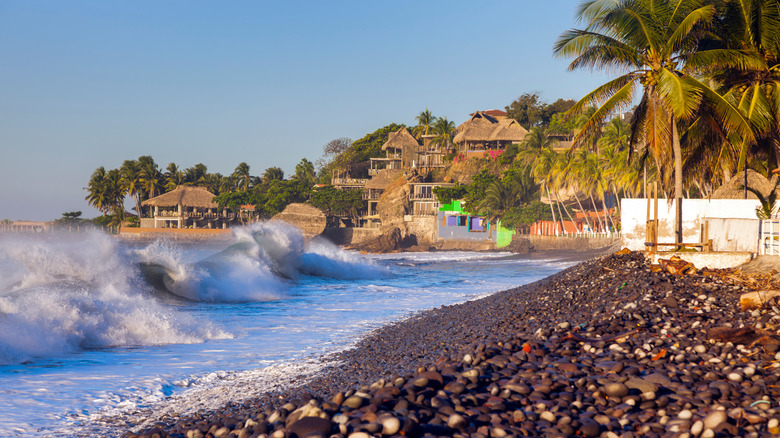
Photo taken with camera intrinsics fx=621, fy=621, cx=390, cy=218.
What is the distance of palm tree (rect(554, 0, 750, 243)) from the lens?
1403cm

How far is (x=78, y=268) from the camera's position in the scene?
18406mm

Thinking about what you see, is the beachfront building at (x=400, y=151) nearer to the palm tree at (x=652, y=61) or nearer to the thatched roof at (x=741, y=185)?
the thatched roof at (x=741, y=185)

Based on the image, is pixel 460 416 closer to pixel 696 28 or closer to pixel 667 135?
pixel 667 135

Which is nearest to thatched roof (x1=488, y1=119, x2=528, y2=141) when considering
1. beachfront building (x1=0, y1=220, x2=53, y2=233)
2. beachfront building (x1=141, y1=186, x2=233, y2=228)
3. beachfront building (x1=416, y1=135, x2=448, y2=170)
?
beachfront building (x1=416, y1=135, x2=448, y2=170)

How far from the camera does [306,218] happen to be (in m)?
72.1

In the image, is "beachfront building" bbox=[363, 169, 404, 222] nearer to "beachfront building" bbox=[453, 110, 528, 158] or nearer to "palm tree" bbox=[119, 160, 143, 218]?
"beachfront building" bbox=[453, 110, 528, 158]

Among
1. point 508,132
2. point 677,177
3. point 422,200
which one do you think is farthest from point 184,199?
point 677,177

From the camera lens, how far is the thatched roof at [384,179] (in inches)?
2950

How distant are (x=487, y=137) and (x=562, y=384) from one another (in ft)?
227

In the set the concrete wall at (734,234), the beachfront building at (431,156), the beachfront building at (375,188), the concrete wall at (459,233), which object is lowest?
the concrete wall at (459,233)

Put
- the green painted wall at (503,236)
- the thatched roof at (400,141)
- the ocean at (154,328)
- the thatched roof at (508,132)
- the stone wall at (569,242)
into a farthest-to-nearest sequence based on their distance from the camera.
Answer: the thatched roof at (400,141) → the thatched roof at (508,132) → the green painted wall at (503,236) → the stone wall at (569,242) → the ocean at (154,328)

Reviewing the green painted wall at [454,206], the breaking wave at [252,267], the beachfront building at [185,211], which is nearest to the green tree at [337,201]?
the green painted wall at [454,206]

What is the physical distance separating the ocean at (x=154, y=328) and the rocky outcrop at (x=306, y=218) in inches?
1807

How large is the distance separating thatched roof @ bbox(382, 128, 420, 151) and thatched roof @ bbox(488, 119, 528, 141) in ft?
38.3
